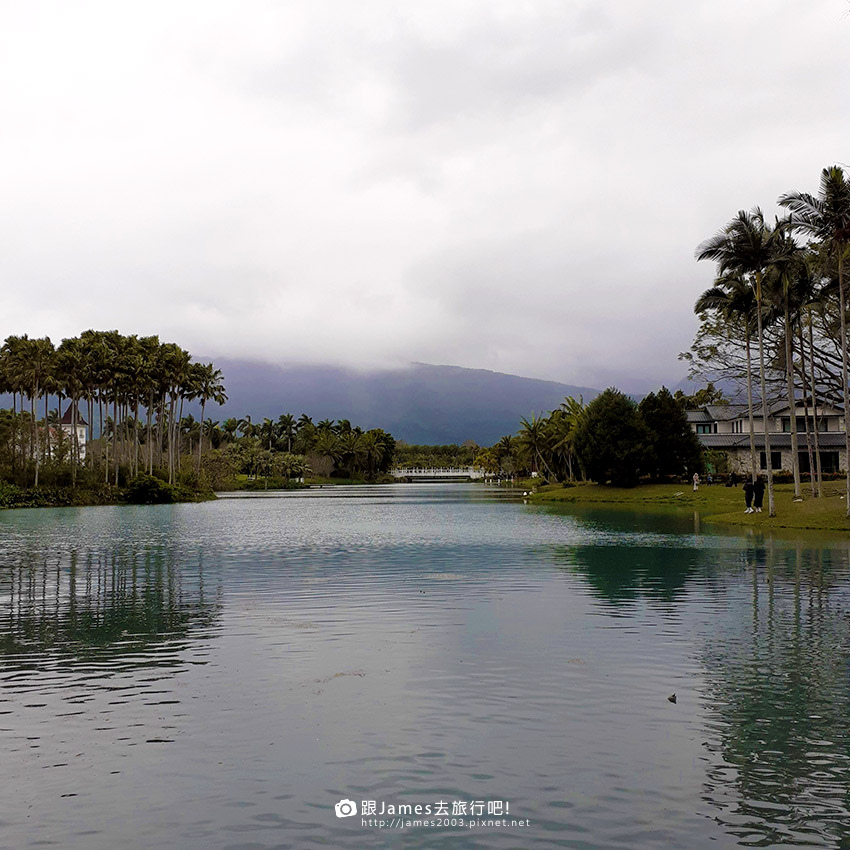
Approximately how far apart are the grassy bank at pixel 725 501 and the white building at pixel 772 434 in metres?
14.8

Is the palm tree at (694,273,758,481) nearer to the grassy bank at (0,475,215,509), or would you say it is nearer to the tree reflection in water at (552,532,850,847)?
the tree reflection in water at (552,532,850,847)

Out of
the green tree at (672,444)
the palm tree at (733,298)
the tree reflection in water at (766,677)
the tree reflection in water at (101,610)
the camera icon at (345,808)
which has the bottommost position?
the camera icon at (345,808)

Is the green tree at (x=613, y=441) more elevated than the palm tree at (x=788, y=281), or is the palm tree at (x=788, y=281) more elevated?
the palm tree at (x=788, y=281)

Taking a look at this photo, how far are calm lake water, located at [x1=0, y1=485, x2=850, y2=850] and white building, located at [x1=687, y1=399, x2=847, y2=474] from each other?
7369cm

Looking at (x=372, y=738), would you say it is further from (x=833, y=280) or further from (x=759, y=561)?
(x=833, y=280)

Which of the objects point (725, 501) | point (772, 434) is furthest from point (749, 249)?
point (772, 434)

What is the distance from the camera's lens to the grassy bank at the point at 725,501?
1801 inches

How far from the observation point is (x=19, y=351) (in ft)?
293

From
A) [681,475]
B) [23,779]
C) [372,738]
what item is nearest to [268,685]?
[372,738]

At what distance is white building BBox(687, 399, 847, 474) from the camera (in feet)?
309

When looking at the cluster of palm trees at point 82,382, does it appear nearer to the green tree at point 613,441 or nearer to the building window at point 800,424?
the green tree at point 613,441

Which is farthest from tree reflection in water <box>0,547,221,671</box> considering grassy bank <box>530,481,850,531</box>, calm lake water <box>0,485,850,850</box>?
grassy bank <box>530,481,850,531</box>

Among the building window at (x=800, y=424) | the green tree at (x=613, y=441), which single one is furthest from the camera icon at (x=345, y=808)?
the building window at (x=800, y=424)

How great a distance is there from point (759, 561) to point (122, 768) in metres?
25.5
